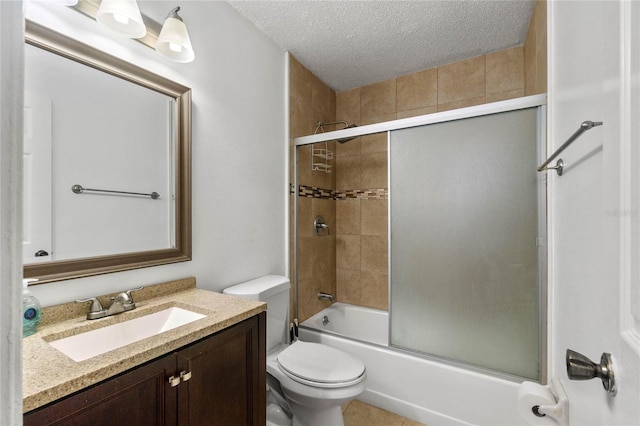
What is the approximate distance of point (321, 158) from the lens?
8.67 feet

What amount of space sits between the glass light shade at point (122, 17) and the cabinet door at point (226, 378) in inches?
48.8

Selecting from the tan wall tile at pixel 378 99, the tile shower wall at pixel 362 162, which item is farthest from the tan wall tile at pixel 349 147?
the tan wall tile at pixel 378 99

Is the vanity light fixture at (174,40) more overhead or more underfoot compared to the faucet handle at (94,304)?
more overhead

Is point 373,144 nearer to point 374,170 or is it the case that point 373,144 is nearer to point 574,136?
point 374,170

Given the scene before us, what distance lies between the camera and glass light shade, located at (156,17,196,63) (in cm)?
127

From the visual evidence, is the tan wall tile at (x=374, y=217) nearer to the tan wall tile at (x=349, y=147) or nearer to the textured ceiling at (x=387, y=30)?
the tan wall tile at (x=349, y=147)

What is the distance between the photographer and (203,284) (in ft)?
5.19

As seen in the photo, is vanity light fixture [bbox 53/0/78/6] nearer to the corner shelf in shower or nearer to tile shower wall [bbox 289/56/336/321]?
tile shower wall [bbox 289/56/336/321]

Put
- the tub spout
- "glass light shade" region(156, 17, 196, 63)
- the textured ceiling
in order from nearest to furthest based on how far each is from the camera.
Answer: "glass light shade" region(156, 17, 196, 63) → the textured ceiling → the tub spout

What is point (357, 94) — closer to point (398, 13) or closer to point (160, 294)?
point (398, 13)

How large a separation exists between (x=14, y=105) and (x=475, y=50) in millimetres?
2644

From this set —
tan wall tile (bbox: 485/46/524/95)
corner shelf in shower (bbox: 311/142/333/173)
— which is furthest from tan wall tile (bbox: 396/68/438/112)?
corner shelf in shower (bbox: 311/142/333/173)

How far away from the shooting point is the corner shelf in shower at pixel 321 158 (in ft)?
8.30

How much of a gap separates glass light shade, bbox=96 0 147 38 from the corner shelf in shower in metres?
1.47
